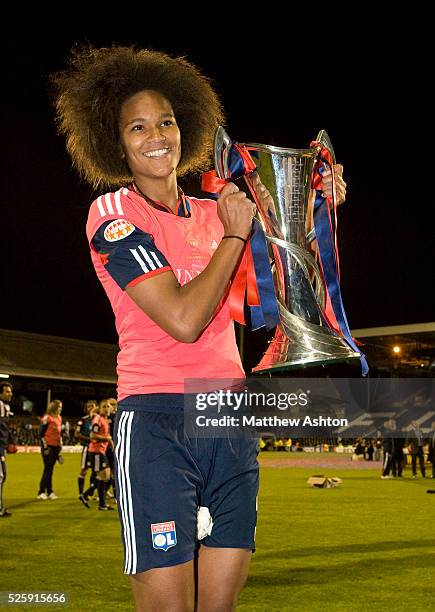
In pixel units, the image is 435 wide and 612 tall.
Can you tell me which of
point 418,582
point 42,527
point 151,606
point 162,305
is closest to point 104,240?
point 162,305

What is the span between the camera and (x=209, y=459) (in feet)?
8.14

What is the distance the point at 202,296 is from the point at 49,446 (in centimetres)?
1359

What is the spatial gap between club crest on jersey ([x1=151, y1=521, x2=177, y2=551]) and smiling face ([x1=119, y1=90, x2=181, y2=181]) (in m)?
1.10

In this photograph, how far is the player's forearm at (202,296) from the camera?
89.6 inches

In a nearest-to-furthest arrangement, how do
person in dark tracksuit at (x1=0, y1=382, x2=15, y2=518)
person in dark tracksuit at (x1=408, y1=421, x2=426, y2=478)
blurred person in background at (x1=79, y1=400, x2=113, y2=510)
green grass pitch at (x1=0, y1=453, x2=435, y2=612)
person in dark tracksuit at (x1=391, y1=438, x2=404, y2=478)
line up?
green grass pitch at (x1=0, y1=453, x2=435, y2=612), person in dark tracksuit at (x1=0, y1=382, x2=15, y2=518), blurred person in background at (x1=79, y1=400, x2=113, y2=510), person in dark tracksuit at (x1=391, y1=438, x2=404, y2=478), person in dark tracksuit at (x1=408, y1=421, x2=426, y2=478)

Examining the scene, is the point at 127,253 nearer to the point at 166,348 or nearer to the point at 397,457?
the point at 166,348

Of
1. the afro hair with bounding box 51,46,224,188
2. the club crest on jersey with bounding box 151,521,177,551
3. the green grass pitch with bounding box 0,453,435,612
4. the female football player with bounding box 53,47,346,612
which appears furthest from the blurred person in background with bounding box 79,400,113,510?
the club crest on jersey with bounding box 151,521,177,551

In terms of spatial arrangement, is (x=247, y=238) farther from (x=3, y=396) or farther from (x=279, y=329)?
(x=3, y=396)

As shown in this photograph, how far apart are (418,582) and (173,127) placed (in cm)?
549

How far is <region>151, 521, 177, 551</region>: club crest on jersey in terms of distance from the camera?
7.63 feet

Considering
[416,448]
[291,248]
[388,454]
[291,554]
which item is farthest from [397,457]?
[291,248]

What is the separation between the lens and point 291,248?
105 inches

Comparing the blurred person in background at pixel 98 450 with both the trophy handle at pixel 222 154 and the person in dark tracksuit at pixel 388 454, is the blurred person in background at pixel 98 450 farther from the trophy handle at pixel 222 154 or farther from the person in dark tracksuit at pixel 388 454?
the trophy handle at pixel 222 154

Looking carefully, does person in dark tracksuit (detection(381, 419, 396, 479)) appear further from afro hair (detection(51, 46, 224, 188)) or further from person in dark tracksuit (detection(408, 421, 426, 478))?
afro hair (detection(51, 46, 224, 188))
